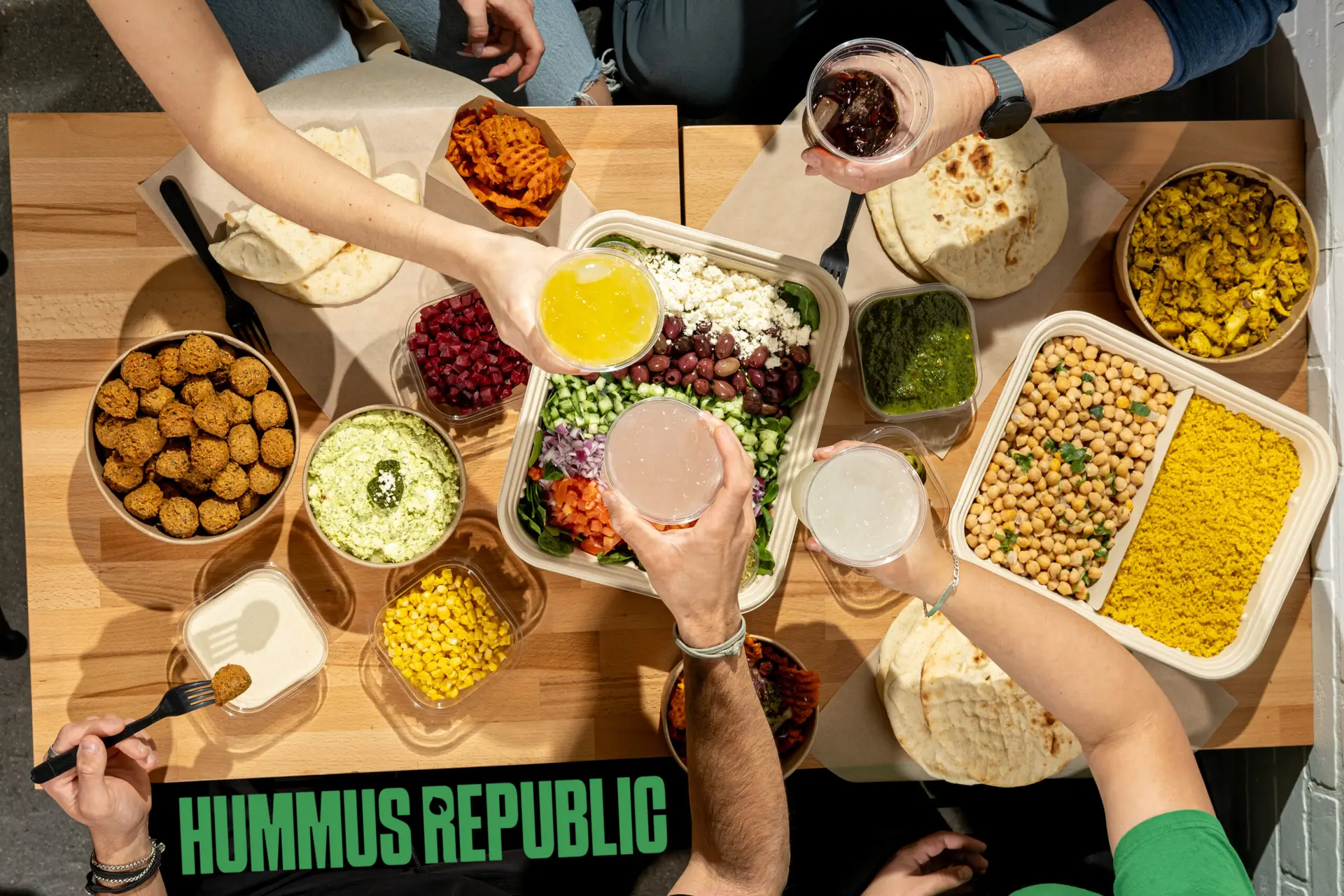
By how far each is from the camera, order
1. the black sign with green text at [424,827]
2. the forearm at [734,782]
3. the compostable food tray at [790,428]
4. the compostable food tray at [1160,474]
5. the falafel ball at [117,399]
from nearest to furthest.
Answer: the forearm at [734,782]
the falafel ball at [117,399]
the compostable food tray at [790,428]
the compostable food tray at [1160,474]
the black sign with green text at [424,827]

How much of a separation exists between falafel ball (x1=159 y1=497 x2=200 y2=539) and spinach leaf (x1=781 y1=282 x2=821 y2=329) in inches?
63.0

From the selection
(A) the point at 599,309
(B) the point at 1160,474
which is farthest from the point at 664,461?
(B) the point at 1160,474

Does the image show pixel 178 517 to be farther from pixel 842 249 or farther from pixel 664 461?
pixel 842 249

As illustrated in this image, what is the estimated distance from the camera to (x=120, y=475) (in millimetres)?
2045

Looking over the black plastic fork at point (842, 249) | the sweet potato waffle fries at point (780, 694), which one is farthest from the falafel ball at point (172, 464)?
the black plastic fork at point (842, 249)

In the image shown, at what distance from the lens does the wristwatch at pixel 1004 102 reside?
6.82 ft

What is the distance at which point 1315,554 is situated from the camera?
8.26 ft

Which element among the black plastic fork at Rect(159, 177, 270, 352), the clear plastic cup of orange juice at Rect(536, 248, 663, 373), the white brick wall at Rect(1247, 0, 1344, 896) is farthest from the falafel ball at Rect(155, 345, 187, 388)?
the white brick wall at Rect(1247, 0, 1344, 896)

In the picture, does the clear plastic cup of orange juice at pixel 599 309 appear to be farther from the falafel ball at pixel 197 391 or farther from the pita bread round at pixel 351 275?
the falafel ball at pixel 197 391

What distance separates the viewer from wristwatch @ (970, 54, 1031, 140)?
208 centimetres

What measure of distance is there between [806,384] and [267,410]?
4.52 feet

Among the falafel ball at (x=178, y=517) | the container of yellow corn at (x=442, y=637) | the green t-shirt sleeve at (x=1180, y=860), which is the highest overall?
the falafel ball at (x=178, y=517)

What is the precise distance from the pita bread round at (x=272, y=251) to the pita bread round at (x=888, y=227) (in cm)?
150

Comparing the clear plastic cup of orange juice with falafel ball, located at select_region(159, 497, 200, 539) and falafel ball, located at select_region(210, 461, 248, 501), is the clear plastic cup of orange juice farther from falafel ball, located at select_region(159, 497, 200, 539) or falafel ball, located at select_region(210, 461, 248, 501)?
falafel ball, located at select_region(159, 497, 200, 539)
